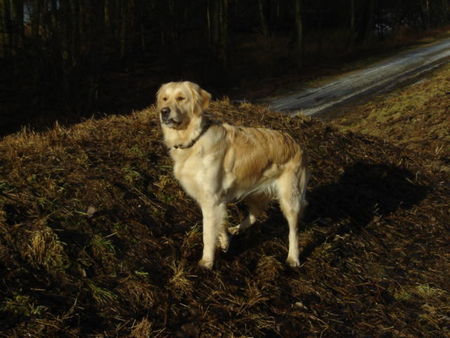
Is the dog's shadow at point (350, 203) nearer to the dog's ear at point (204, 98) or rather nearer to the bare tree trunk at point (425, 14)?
the dog's ear at point (204, 98)

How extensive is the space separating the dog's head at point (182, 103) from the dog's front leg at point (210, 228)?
82cm

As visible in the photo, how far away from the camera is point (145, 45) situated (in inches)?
914

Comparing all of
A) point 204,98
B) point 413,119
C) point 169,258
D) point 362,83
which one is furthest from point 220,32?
point 169,258

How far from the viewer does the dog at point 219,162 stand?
4312 mm

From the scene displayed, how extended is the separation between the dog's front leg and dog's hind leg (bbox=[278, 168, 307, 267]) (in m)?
0.76

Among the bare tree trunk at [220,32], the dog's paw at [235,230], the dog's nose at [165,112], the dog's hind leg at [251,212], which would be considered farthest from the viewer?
the bare tree trunk at [220,32]

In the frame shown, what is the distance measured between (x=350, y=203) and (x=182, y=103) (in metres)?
3.18

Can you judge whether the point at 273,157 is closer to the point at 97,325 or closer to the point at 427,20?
the point at 97,325

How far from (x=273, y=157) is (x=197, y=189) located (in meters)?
0.90

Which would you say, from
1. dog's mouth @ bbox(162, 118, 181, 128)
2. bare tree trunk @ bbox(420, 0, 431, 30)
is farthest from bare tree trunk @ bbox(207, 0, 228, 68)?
bare tree trunk @ bbox(420, 0, 431, 30)

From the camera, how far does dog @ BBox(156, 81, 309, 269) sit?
431cm

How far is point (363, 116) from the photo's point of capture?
41.9ft

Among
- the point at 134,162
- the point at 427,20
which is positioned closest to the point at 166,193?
the point at 134,162

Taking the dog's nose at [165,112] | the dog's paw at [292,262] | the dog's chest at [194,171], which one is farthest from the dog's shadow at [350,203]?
the dog's nose at [165,112]
